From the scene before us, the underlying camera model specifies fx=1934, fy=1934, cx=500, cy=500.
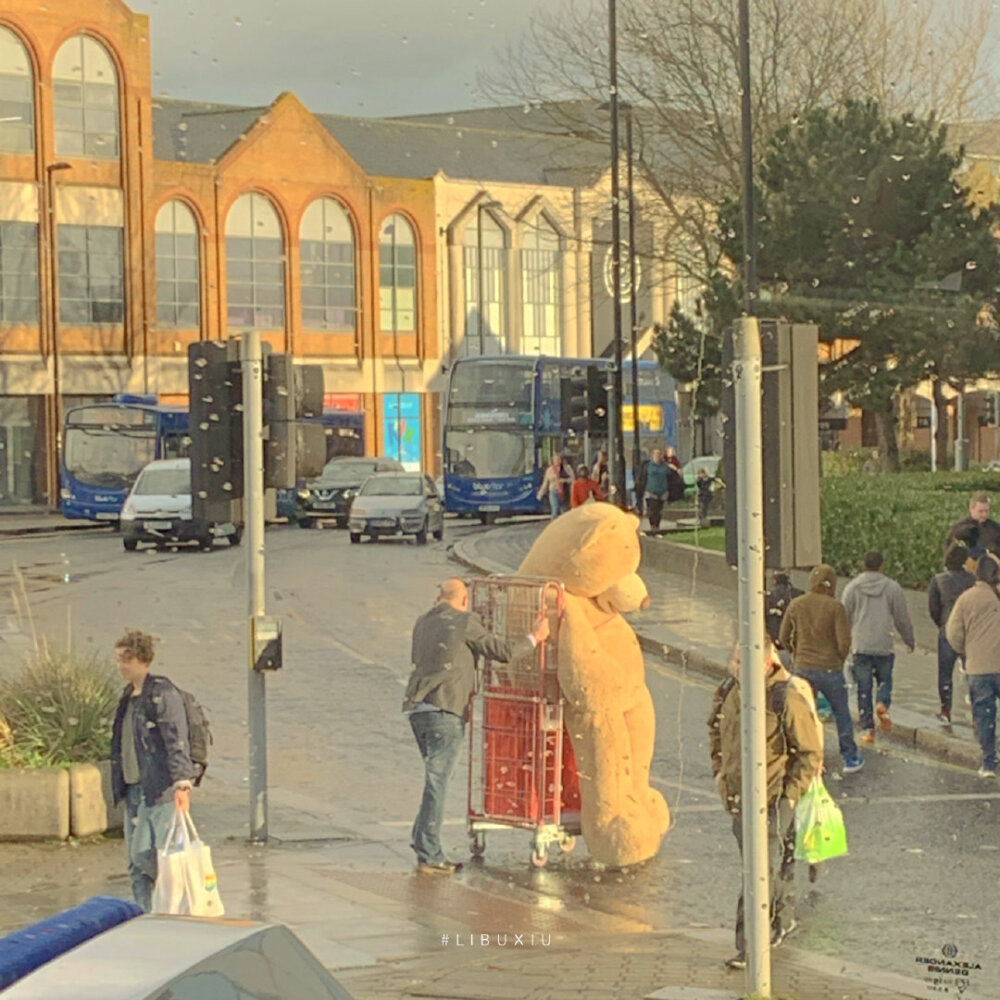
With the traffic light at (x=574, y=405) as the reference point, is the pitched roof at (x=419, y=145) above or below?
above

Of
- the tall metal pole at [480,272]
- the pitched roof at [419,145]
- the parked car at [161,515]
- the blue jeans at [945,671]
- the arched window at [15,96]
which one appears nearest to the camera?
the blue jeans at [945,671]

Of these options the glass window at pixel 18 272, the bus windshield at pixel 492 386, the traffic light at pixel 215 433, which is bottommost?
the traffic light at pixel 215 433

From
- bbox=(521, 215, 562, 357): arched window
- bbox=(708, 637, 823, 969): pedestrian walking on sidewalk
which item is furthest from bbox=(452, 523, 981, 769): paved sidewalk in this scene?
bbox=(521, 215, 562, 357): arched window

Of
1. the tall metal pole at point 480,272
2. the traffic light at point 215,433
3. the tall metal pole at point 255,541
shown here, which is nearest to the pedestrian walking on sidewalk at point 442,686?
the tall metal pole at point 255,541

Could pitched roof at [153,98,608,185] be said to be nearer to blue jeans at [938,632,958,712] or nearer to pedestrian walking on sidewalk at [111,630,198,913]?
blue jeans at [938,632,958,712]

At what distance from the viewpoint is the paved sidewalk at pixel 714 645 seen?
1515 cm

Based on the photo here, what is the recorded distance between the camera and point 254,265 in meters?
64.8

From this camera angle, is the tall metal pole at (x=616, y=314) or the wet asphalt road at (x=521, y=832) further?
the tall metal pole at (x=616, y=314)

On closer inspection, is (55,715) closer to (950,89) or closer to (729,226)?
(729,226)

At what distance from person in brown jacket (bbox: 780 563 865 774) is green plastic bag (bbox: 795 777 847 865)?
4448 millimetres

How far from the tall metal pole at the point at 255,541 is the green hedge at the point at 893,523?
40.9 ft

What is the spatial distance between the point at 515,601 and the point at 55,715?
3007mm

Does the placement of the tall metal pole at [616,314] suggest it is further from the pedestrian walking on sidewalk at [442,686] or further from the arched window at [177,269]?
the arched window at [177,269]

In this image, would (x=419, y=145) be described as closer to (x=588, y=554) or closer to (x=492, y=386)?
(x=492, y=386)
